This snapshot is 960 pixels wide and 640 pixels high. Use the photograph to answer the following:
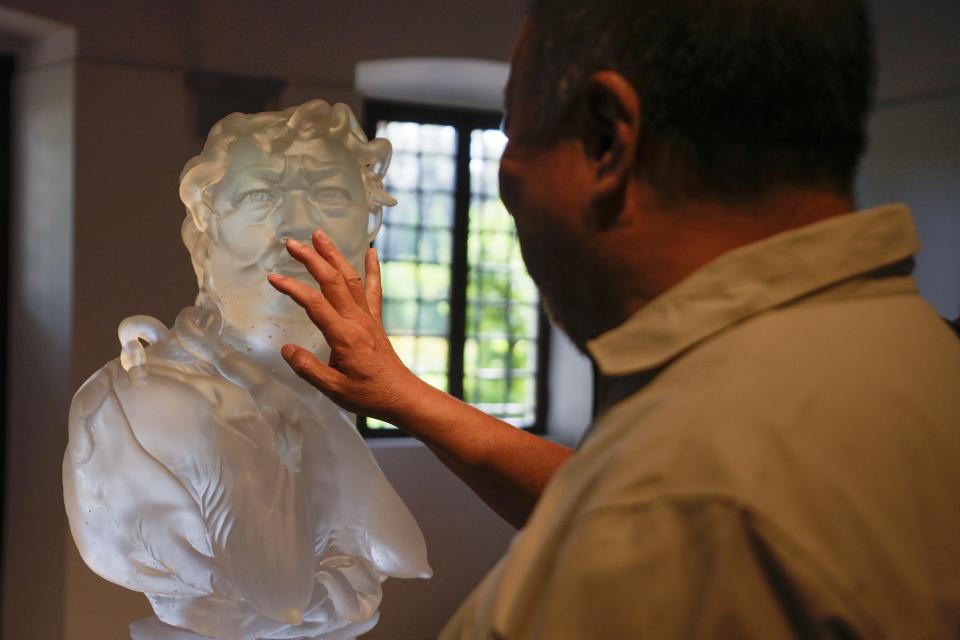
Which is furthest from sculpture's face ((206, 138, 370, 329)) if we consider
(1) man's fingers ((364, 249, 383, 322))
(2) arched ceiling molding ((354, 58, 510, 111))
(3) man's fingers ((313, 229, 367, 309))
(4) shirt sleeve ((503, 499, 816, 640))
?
(2) arched ceiling molding ((354, 58, 510, 111))

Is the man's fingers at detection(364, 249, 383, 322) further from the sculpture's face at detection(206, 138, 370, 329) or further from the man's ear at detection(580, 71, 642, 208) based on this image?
the man's ear at detection(580, 71, 642, 208)

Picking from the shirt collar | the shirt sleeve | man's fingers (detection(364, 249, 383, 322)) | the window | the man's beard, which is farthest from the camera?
the window

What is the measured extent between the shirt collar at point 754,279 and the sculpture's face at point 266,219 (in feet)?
4.89

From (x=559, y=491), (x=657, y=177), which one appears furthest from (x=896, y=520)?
(x=657, y=177)

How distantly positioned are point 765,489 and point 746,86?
14.6 inches

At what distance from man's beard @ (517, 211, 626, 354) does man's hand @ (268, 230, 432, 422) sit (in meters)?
0.66

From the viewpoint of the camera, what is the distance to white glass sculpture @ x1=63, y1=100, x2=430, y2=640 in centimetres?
223

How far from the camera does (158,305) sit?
13.9ft

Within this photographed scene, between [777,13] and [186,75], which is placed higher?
[186,75]

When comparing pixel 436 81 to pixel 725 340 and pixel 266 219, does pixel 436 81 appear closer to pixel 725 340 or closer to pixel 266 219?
pixel 266 219

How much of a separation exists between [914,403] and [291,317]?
5.60 ft

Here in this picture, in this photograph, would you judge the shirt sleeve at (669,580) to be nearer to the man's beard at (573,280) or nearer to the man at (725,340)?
the man at (725,340)

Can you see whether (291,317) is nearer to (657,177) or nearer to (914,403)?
(657,177)

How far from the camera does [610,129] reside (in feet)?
3.39
